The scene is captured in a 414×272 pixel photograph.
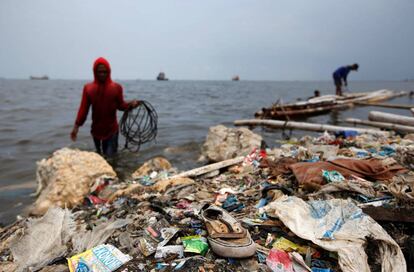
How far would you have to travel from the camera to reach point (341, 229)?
2.21 metres

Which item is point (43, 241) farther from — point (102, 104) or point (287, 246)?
point (102, 104)

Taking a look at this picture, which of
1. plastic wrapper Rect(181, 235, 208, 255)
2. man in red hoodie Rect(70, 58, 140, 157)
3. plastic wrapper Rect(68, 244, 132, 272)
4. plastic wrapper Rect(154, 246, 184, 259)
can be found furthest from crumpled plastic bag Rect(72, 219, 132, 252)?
man in red hoodie Rect(70, 58, 140, 157)

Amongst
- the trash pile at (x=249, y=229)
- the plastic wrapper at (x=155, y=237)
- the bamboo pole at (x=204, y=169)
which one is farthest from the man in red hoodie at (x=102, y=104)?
the plastic wrapper at (x=155, y=237)

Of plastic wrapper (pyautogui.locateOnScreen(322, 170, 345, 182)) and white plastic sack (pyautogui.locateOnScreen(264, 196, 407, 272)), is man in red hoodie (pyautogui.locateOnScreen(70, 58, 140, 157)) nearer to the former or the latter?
plastic wrapper (pyautogui.locateOnScreen(322, 170, 345, 182))

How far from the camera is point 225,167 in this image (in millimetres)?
5008

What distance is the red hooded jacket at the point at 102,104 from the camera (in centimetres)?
544

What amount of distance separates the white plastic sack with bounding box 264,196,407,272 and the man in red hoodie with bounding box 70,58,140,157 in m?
4.11

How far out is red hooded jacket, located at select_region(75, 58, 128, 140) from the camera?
17.9 feet

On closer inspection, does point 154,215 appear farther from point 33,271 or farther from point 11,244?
point 11,244

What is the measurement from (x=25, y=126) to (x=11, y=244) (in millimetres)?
10649

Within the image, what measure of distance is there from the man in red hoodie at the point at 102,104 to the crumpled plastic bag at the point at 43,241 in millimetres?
2797

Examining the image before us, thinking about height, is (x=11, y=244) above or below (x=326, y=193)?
below

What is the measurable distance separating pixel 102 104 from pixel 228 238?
4.39m

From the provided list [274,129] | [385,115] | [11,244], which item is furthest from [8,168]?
[385,115]
